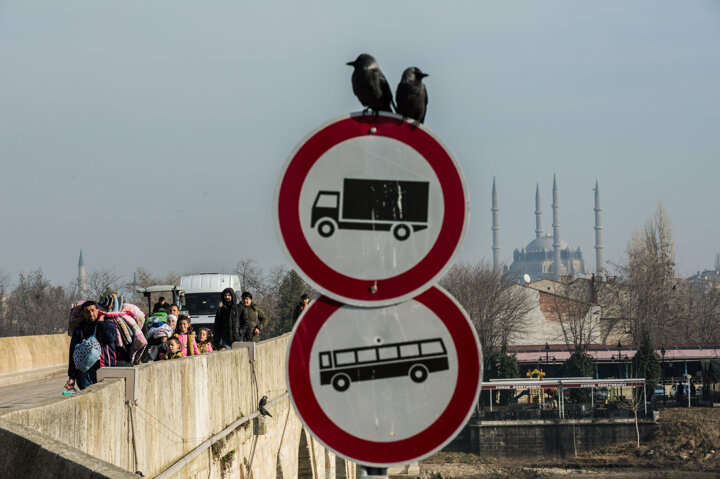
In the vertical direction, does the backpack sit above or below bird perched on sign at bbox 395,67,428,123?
below

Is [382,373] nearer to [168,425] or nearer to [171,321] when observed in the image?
[168,425]

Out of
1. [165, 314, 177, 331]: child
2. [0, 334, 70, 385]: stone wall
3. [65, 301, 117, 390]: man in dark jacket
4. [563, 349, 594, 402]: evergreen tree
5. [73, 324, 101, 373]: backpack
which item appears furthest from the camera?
[563, 349, 594, 402]: evergreen tree

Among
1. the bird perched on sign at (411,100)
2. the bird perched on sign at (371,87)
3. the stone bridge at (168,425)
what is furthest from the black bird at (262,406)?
the bird perched on sign at (411,100)

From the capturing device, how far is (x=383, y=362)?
12.1 ft

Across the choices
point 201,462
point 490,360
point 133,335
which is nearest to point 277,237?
point 133,335

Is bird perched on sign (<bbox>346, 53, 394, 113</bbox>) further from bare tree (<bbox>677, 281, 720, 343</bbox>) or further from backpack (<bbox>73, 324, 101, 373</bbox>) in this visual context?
bare tree (<bbox>677, 281, 720, 343</bbox>)

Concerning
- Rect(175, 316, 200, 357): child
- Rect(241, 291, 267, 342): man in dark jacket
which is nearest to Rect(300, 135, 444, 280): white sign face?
Rect(175, 316, 200, 357): child

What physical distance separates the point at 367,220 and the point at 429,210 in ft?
0.77

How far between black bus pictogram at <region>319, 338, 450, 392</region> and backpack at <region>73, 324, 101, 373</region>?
→ 259 inches

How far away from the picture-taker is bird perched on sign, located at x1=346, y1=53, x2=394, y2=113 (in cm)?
396

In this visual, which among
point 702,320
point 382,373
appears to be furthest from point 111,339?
point 702,320

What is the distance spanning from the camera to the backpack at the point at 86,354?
9758 millimetres

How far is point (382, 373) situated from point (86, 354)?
262 inches

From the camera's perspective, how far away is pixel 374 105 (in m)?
3.96
